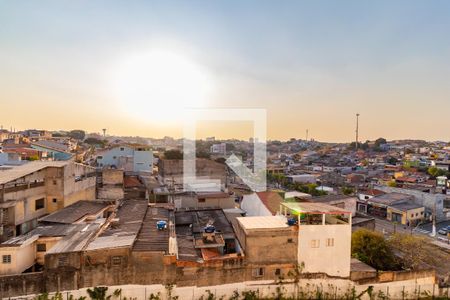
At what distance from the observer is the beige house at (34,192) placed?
1247cm

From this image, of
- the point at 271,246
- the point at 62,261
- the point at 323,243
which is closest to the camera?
the point at 62,261

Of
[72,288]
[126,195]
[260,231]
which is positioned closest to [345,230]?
[260,231]

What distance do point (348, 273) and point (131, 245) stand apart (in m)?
8.11

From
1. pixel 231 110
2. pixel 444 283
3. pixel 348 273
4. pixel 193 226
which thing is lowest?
pixel 444 283

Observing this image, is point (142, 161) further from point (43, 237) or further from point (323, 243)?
point (323, 243)

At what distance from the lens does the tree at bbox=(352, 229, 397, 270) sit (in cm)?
1409

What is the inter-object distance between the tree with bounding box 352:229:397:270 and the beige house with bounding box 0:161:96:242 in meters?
14.5

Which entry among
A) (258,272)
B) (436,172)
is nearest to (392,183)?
(436,172)

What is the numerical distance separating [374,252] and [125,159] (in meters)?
19.4

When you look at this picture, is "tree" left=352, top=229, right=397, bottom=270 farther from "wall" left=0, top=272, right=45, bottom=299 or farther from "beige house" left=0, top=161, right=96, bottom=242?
"beige house" left=0, top=161, right=96, bottom=242

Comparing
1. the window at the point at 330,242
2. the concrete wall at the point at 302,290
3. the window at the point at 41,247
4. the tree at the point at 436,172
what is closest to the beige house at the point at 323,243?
the window at the point at 330,242

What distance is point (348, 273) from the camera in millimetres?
11812

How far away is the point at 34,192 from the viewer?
14.4 meters

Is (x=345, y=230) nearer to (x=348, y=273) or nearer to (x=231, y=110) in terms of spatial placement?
(x=348, y=273)
